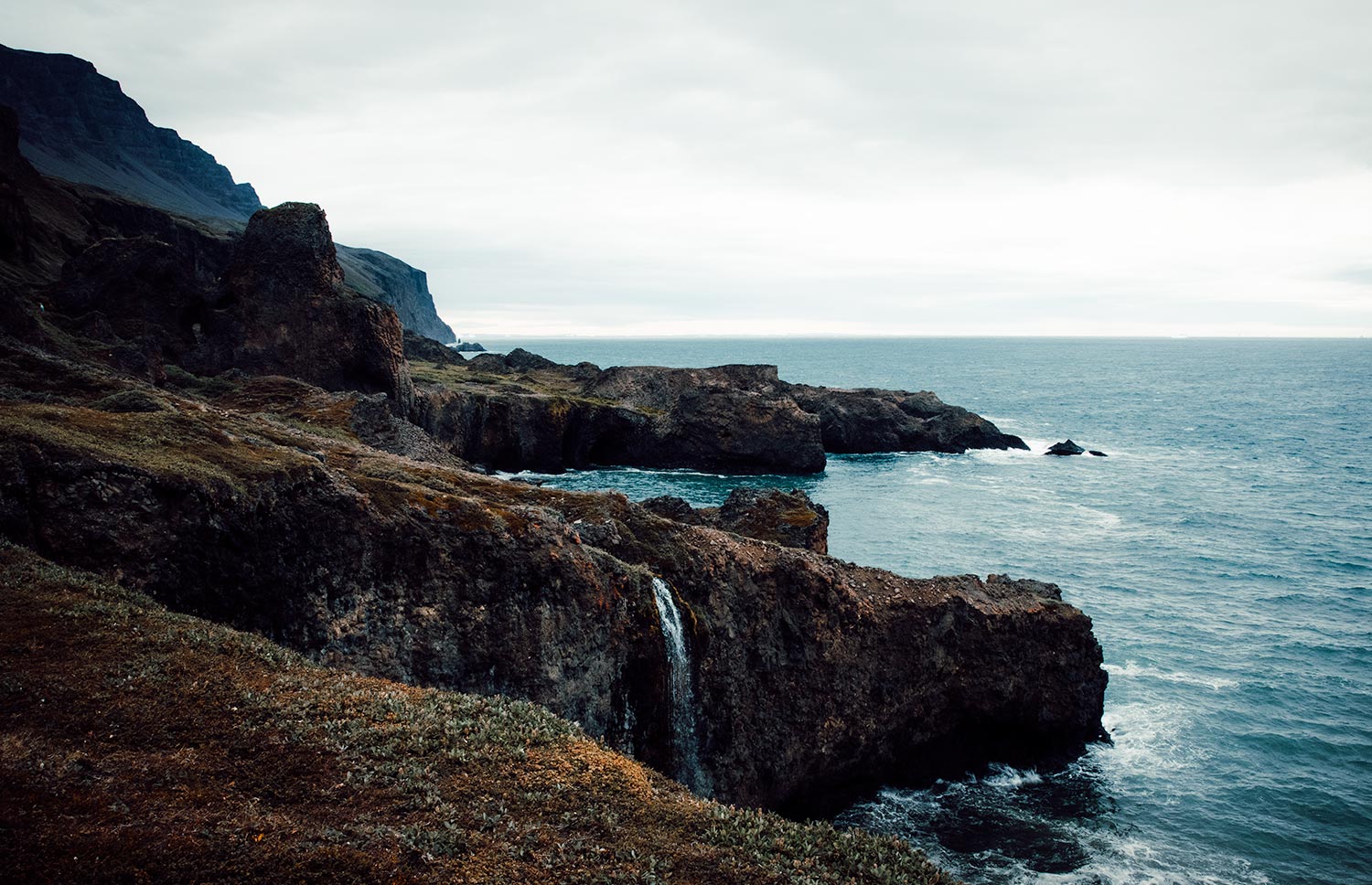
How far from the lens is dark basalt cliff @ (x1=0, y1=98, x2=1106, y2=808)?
19.2 meters

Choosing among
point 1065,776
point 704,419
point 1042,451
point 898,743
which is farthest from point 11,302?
point 1042,451

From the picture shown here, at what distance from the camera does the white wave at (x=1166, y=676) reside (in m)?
38.9

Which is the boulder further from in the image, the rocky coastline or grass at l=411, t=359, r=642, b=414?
grass at l=411, t=359, r=642, b=414

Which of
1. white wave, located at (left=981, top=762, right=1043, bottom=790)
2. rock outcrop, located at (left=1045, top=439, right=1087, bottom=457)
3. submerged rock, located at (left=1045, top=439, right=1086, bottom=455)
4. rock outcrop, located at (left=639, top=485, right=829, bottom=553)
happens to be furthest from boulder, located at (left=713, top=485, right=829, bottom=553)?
submerged rock, located at (left=1045, top=439, right=1086, bottom=455)

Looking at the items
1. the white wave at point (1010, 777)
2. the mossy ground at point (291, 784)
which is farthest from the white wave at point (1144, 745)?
the mossy ground at point (291, 784)

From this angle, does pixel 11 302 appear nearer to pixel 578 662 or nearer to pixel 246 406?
pixel 246 406

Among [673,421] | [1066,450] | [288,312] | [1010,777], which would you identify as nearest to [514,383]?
[673,421]

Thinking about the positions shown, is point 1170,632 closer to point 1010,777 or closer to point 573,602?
point 1010,777

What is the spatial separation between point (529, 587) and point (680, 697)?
20.8 feet

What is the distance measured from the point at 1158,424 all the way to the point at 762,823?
138 meters

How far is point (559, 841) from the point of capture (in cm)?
1173

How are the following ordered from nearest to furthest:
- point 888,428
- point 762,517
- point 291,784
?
point 291,784 → point 762,517 → point 888,428

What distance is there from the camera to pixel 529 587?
24.1 m

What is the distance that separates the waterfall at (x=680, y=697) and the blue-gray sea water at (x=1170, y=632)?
7.20m
